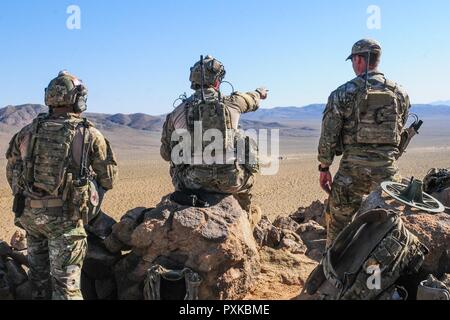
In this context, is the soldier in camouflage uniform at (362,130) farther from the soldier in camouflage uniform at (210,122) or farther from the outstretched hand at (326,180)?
the soldier in camouflage uniform at (210,122)

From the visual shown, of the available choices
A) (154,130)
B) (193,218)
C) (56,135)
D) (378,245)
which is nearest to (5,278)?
(56,135)

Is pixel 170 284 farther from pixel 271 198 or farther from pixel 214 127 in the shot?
pixel 271 198

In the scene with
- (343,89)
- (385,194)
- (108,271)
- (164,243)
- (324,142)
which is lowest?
(108,271)

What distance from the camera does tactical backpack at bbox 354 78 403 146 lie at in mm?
4926

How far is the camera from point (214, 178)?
5.01 metres

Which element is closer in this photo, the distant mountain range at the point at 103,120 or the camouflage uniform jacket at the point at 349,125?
the camouflage uniform jacket at the point at 349,125

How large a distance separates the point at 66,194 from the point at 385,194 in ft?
8.47

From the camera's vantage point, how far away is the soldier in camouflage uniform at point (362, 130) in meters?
4.95

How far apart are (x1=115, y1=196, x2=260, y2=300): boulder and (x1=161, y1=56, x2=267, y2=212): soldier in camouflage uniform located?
1.02 ft

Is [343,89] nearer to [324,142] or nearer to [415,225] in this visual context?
[324,142]

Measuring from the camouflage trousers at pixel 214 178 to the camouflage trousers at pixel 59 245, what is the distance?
116cm


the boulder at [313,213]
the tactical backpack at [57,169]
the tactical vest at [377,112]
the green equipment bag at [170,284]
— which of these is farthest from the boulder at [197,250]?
the boulder at [313,213]

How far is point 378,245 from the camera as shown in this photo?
361cm

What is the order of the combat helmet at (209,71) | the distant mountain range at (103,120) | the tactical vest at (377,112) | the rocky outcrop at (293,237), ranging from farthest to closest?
1. the distant mountain range at (103,120)
2. the rocky outcrop at (293,237)
3. the combat helmet at (209,71)
4. the tactical vest at (377,112)
